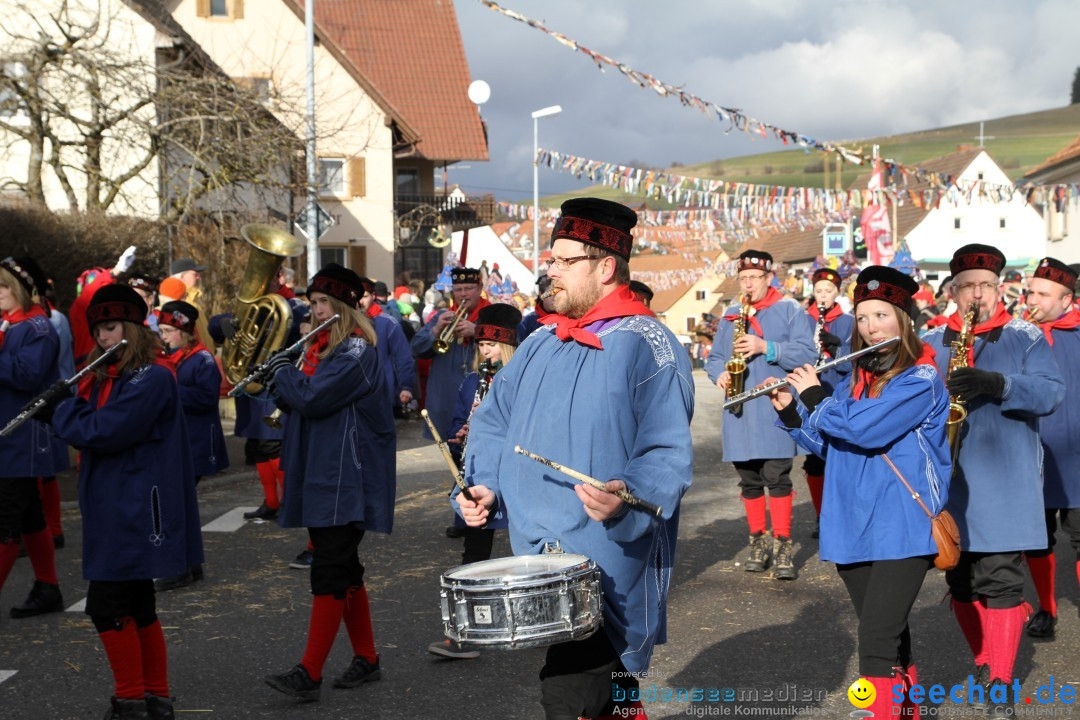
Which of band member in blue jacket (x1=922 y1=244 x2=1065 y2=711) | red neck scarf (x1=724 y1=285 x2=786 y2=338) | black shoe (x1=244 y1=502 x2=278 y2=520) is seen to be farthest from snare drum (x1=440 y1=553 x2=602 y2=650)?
black shoe (x1=244 y1=502 x2=278 y2=520)

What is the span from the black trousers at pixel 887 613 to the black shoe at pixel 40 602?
484 cm

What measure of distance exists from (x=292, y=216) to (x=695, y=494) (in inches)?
444

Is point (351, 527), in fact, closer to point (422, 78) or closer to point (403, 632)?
point (403, 632)

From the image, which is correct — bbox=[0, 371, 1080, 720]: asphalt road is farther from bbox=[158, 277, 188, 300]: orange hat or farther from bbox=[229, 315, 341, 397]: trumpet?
bbox=[158, 277, 188, 300]: orange hat

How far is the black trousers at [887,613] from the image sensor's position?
4.50 metres

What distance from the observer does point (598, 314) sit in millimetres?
3828

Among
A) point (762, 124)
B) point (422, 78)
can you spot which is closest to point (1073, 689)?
point (762, 124)

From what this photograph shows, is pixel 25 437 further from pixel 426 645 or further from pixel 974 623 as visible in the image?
pixel 974 623

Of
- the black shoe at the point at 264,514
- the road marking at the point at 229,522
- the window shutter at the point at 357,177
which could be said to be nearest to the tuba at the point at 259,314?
the road marking at the point at 229,522

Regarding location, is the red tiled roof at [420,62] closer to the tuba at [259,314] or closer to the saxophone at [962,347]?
the tuba at [259,314]

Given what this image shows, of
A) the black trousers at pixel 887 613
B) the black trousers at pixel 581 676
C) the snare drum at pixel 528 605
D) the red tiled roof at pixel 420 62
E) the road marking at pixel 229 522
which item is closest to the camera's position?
the snare drum at pixel 528 605

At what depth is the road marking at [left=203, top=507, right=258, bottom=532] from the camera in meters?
9.89

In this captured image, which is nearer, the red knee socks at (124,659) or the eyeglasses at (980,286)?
the red knee socks at (124,659)

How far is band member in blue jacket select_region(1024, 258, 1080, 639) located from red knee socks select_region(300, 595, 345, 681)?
356 cm
